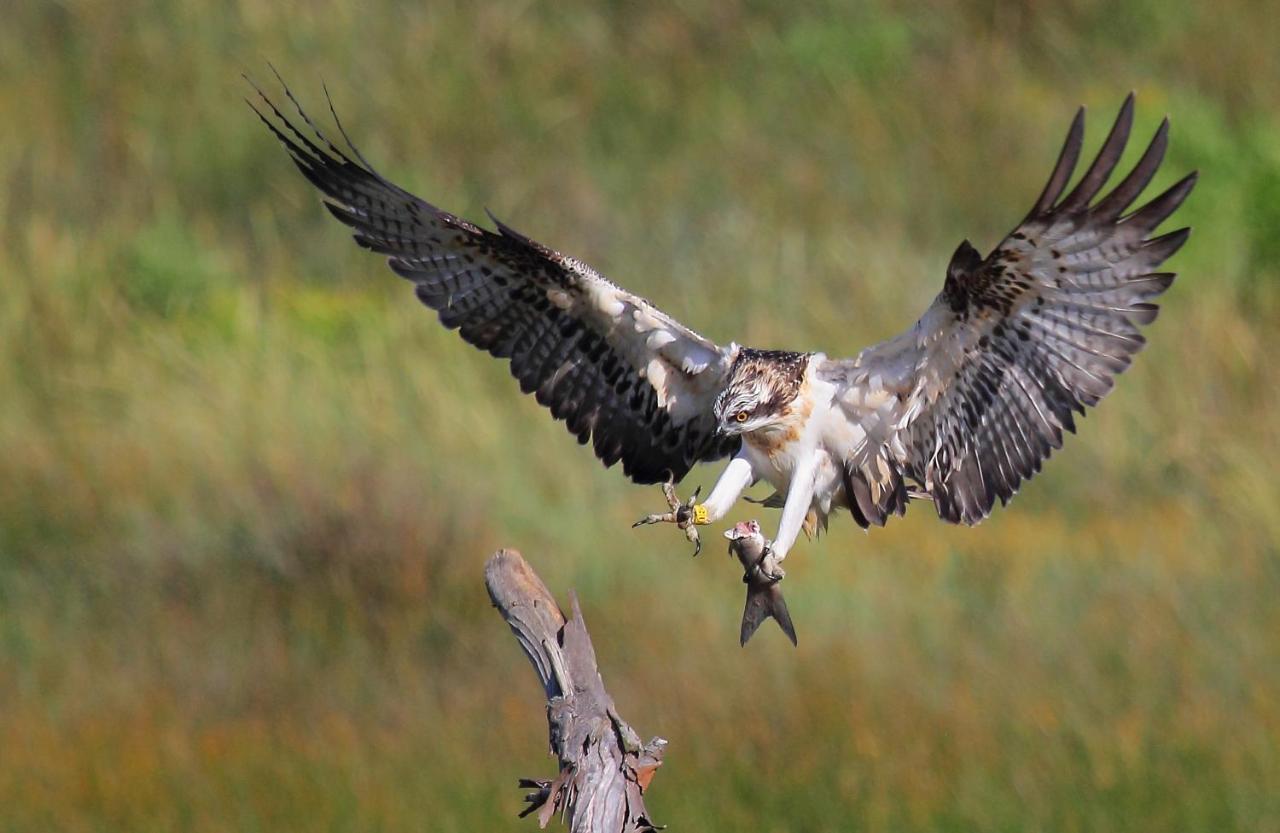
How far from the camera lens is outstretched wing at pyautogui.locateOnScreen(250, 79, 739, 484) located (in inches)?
270

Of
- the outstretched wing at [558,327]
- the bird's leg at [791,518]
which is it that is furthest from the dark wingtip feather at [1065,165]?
the outstretched wing at [558,327]

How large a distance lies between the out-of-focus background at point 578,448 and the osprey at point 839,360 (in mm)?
2112

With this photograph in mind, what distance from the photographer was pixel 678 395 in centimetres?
697

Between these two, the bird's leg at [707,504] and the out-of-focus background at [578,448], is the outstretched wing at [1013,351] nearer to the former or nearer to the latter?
the bird's leg at [707,504]

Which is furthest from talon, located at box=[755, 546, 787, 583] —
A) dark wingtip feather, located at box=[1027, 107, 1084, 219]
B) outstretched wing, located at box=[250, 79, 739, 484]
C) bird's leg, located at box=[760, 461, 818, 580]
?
dark wingtip feather, located at box=[1027, 107, 1084, 219]

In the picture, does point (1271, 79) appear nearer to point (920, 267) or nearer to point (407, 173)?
point (920, 267)

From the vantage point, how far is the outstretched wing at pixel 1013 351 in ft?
19.4

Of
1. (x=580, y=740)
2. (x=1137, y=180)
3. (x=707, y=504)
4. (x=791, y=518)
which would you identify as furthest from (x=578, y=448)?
(x=580, y=740)

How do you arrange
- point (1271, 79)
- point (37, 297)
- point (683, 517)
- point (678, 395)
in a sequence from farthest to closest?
1. point (1271, 79)
2. point (37, 297)
3. point (678, 395)
4. point (683, 517)

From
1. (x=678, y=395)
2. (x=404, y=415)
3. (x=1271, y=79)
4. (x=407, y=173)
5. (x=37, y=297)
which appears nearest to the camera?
(x=678, y=395)

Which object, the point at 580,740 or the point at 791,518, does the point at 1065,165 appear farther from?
the point at 580,740

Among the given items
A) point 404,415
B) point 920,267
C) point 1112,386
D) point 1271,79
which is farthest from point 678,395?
point 1271,79

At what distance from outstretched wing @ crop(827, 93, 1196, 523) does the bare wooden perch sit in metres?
1.46

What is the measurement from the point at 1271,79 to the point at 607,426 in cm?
1024
